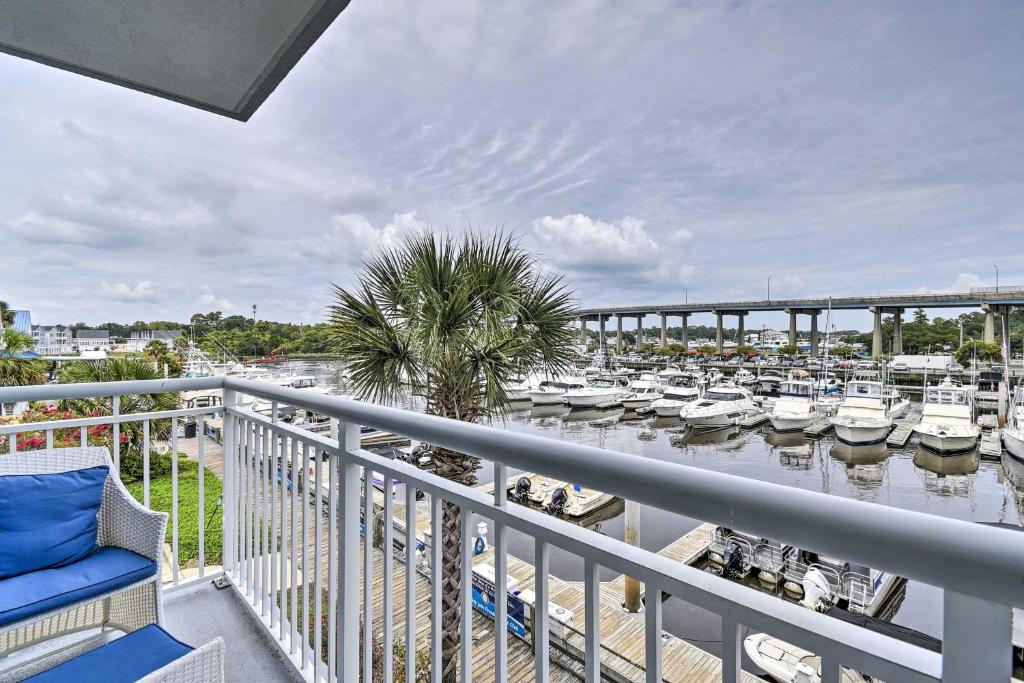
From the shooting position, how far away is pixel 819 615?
533mm

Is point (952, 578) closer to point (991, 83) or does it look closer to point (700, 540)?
point (700, 540)

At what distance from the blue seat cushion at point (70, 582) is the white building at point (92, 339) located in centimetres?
1396

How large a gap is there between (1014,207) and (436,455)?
1081cm

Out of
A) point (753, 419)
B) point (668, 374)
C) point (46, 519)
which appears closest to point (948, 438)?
point (753, 419)

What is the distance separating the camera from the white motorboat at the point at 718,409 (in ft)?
30.2

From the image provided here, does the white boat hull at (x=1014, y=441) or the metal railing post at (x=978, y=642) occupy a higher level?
the metal railing post at (x=978, y=642)

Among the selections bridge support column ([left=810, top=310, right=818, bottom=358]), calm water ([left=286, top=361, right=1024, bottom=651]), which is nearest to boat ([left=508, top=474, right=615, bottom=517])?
calm water ([left=286, top=361, right=1024, bottom=651])

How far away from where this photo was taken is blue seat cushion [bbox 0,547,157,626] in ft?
4.49

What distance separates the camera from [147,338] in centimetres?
1430

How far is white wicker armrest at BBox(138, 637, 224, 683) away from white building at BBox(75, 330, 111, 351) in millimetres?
14800

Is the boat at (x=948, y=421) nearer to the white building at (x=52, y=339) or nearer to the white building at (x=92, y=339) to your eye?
the white building at (x=92, y=339)

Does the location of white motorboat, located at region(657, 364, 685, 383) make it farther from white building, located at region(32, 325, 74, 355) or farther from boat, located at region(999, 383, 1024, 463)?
white building, located at region(32, 325, 74, 355)

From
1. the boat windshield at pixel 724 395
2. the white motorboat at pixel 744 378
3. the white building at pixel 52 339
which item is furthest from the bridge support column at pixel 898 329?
the white building at pixel 52 339

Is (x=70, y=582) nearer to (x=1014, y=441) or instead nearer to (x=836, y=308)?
(x=1014, y=441)
